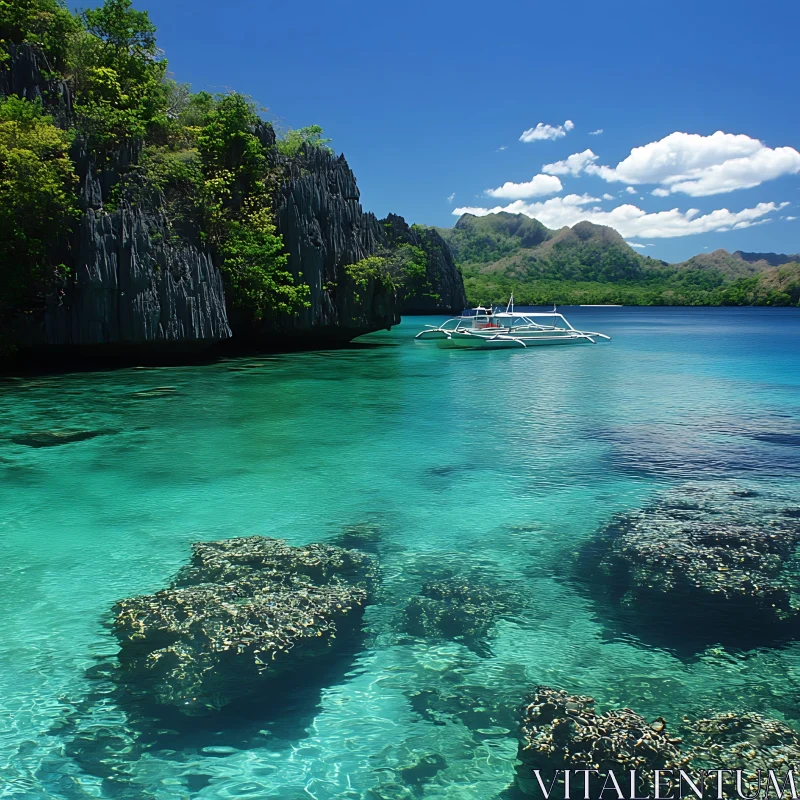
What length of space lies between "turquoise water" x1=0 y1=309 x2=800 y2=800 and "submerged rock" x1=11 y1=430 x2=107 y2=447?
38 centimetres

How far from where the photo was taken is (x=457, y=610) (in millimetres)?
6926

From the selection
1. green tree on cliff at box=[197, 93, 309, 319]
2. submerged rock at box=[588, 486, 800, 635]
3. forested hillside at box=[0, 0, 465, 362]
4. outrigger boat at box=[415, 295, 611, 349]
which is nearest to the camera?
submerged rock at box=[588, 486, 800, 635]

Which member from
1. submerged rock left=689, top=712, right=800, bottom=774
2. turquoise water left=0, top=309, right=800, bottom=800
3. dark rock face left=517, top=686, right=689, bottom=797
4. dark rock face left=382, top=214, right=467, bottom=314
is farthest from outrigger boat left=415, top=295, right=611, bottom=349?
dark rock face left=382, top=214, right=467, bottom=314

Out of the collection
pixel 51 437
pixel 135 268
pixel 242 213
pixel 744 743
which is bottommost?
pixel 744 743

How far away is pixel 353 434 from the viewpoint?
54.2 ft

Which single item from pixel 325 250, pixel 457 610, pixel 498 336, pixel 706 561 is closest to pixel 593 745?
pixel 457 610

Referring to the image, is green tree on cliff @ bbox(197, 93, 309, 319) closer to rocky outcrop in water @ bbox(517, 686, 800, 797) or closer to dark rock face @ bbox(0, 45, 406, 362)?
dark rock face @ bbox(0, 45, 406, 362)

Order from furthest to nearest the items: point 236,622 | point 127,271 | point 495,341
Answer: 1. point 495,341
2. point 127,271
3. point 236,622

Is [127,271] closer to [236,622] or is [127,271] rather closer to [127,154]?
[127,154]

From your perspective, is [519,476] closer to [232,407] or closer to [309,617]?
[309,617]

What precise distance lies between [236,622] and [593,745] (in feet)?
11.5

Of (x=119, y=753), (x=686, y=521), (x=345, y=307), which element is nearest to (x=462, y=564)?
(x=686, y=521)

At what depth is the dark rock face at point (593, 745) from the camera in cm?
443

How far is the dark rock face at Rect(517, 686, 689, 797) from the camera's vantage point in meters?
4.43
